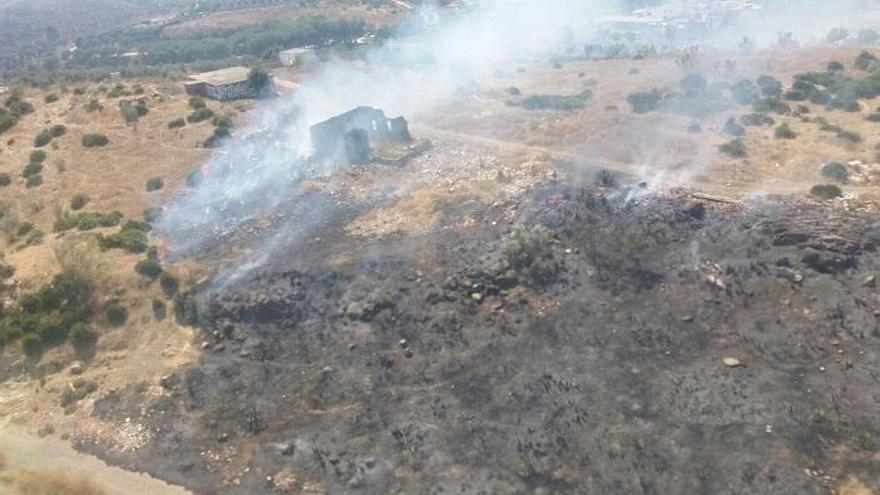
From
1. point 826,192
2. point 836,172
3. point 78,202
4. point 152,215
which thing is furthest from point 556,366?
point 78,202

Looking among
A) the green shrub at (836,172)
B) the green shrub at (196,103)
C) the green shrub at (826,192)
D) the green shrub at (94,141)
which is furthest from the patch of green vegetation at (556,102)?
the green shrub at (94,141)

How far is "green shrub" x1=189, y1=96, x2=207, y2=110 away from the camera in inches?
2485

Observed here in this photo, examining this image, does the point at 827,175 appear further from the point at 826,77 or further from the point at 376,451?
the point at 376,451

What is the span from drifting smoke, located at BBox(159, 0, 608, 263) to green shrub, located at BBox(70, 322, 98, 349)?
7.61 m

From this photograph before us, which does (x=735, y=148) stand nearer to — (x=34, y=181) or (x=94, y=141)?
(x=94, y=141)

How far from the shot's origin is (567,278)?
34.1m

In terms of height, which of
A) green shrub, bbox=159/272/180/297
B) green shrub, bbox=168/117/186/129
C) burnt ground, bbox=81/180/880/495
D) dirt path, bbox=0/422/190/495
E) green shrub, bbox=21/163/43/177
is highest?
green shrub, bbox=168/117/186/129

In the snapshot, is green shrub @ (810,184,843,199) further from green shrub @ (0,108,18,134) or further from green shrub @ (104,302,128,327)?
green shrub @ (0,108,18,134)

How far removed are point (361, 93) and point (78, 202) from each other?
3106cm

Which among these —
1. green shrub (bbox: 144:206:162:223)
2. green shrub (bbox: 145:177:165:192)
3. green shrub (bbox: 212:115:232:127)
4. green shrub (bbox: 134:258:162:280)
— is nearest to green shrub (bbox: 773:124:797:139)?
green shrub (bbox: 134:258:162:280)

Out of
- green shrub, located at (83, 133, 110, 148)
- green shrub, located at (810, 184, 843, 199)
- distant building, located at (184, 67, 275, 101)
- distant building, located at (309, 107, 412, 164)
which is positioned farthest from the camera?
distant building, located at (184, 67, 275, 101)

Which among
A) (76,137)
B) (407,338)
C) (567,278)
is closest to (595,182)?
(567,278)

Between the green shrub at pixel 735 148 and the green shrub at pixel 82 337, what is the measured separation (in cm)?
3835

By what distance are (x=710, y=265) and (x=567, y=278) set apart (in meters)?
6.87
